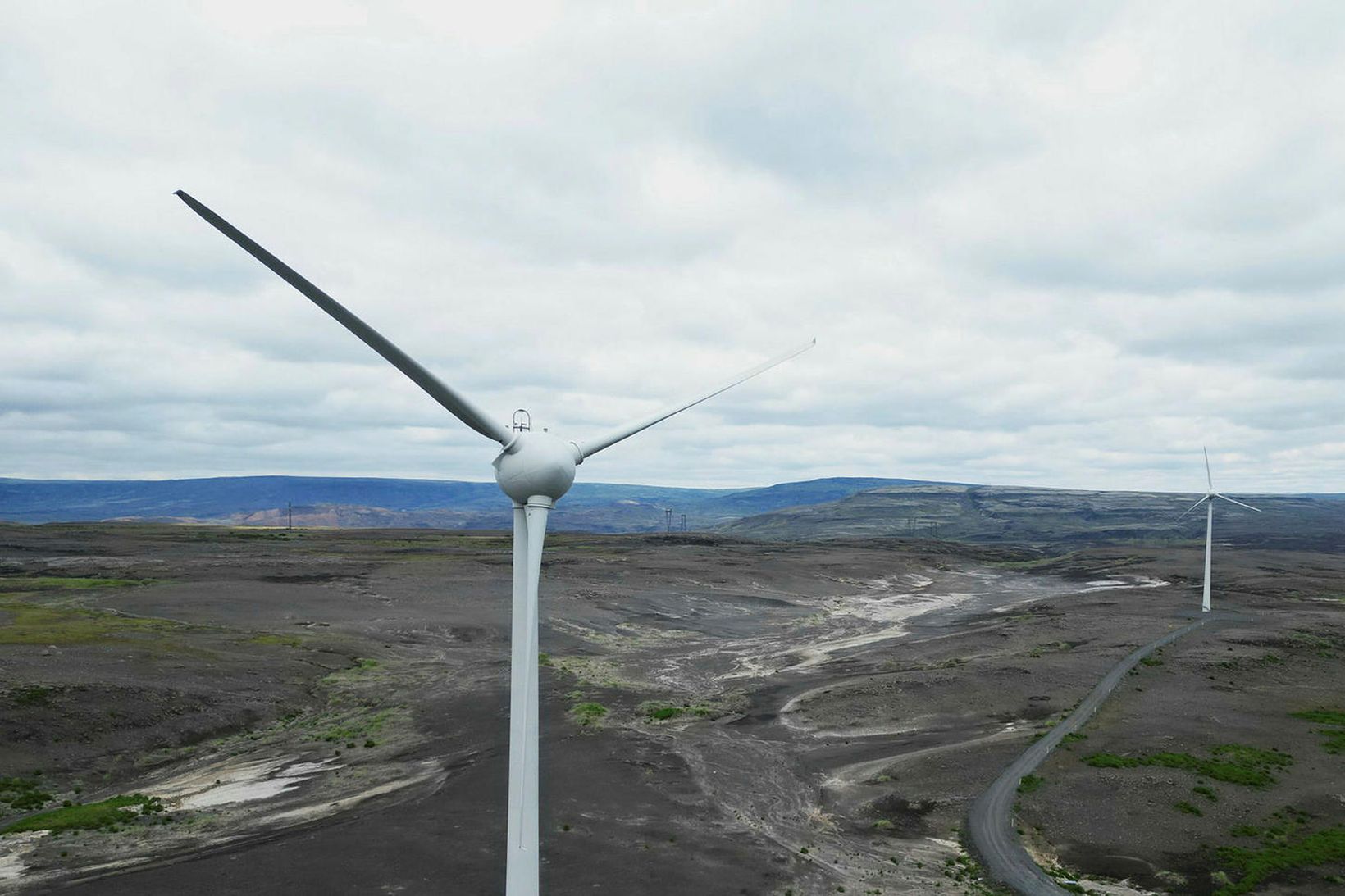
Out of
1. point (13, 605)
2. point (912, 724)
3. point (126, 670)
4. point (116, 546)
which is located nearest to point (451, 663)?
point (126, 670)

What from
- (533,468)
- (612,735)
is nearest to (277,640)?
(612,735)

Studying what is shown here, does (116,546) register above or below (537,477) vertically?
below

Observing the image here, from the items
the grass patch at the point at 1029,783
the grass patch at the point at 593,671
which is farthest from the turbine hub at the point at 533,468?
the grass patch at the point at 593,671

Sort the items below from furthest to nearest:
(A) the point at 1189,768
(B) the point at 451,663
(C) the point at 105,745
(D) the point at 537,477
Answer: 1. (B) the point at 451,663
2. (C) the point at 105,745
3. (A) the point at 1189,768
4. (D) the point at 537,477

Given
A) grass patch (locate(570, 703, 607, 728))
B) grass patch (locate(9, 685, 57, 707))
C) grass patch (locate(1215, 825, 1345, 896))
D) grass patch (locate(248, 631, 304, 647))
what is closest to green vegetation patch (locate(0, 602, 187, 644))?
grass patch (locate(248, 631, 304, 647))

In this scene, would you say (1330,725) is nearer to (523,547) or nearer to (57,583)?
(523,547)

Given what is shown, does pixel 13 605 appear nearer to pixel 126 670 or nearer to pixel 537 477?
pixel 126 670

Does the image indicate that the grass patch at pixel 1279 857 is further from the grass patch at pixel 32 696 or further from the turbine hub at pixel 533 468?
the grass patch at pixel 32 696

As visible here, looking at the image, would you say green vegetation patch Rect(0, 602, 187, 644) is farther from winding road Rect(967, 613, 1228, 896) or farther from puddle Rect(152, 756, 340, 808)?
winding road Rect(967, 613, 1228, 896)
